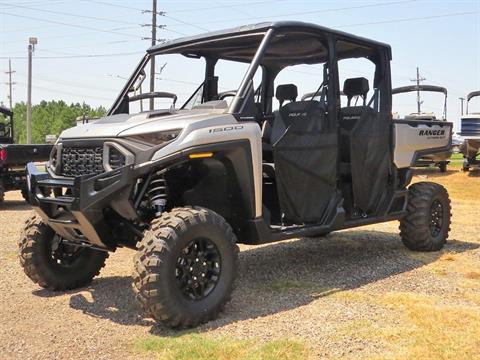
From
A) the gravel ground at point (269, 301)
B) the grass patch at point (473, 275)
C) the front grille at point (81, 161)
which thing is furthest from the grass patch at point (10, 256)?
the grass patch at point (473, 275)

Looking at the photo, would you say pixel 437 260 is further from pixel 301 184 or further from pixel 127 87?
pixel 127 87

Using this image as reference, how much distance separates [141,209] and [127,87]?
1.76m

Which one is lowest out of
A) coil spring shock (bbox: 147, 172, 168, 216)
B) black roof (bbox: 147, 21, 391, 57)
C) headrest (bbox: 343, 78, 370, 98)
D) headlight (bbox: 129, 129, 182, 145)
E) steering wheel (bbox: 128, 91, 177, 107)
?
coil spring shock (bbox: 147, 172, 168, 216)

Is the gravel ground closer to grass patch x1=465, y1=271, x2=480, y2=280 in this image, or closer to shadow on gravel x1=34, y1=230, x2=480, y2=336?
shadow on gravel x1=34, y1=230, x2=480, y2=336

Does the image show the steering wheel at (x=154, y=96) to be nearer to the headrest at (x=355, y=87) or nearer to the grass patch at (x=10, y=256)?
the headrest at (x=355, y=87)

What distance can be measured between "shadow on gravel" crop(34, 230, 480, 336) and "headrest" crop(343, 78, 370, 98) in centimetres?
199

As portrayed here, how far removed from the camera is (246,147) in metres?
5.14

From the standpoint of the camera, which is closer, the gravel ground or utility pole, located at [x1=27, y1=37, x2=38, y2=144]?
the gravel ground

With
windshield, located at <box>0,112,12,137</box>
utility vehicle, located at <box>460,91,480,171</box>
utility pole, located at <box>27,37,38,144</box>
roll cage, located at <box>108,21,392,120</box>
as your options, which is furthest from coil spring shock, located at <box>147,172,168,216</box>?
utility pole, located at <box>27,37,38,144</box>

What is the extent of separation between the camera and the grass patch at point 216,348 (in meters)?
3.96

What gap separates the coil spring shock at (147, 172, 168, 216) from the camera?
5051 mm

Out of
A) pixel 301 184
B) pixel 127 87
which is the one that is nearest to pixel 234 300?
pixel 301 184

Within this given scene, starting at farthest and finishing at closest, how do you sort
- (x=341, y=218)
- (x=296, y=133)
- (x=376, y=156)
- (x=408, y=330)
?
(x=376, y=156) → (x=341, y=218) → (x=296, y=133) → (x=408, y=330)

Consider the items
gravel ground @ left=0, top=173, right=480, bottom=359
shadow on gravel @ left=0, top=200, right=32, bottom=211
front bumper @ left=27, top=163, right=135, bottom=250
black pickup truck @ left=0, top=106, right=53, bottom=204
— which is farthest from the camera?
shadow on gravel @ left=0, top=200, right=32, bottom=211
